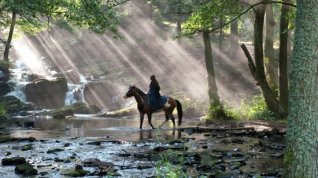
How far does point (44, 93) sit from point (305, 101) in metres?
41.1

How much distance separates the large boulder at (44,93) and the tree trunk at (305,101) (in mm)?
40830

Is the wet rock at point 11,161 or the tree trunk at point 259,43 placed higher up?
the tree trunk at point 259,43

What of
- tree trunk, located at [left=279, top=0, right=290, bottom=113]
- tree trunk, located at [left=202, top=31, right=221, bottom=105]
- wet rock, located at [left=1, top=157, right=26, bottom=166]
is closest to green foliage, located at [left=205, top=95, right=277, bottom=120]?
tree trunk, located at [left=202, top=31, right=221, bottom=105]

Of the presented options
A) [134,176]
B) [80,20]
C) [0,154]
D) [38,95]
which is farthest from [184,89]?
[134,176]

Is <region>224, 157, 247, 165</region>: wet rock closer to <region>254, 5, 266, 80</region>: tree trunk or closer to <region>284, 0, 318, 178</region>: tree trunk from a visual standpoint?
<region>284, 0, 318, 178</region>: tree trunk

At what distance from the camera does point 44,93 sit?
152 feet

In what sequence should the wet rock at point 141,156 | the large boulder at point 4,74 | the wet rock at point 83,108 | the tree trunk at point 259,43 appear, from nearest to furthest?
1. the wet rock at point 141,156
2. the tree trunk at point 259,43
3. the wet rock at point 83,108
4. the large boulder at point 4,74

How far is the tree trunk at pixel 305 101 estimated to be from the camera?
8062mm

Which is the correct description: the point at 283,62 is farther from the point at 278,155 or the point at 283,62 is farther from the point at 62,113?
the point at 62,113

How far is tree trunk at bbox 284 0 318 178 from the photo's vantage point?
8062 mm

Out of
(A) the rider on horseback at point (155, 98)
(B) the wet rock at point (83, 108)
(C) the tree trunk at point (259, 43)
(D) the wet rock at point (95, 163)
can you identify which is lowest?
(D) the wet rock at point (95, 163)

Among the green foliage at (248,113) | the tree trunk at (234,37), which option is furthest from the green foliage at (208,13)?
the tree trunk at (234,37)

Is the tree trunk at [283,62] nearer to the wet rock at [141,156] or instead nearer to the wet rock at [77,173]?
the wet rock at [141,156]

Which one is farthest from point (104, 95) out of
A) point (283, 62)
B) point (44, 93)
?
point (283, 62)
